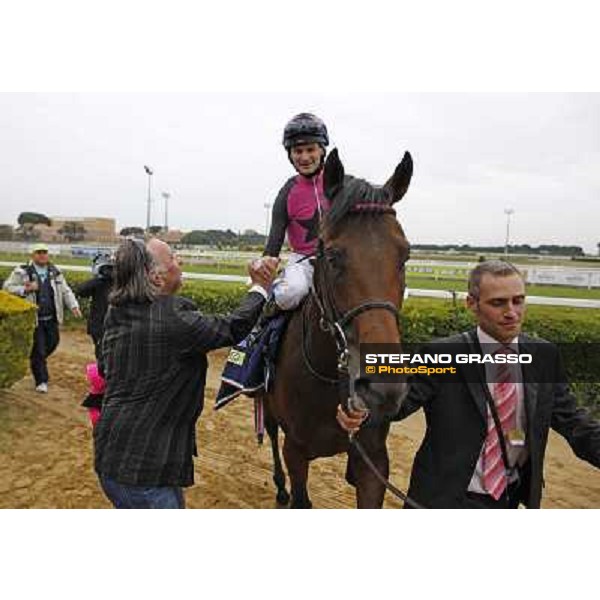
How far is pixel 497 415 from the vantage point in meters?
2.12

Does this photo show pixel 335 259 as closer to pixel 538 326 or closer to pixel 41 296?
pixel 538 326

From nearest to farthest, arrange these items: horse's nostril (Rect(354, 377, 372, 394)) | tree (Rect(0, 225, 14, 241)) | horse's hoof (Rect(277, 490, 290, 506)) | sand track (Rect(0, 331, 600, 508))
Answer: horse's nostril (Rect(354, 377, 372, 394))
sand track (Rect(0, 331, 600, 508))
horse's hoof (Rect(277, 490, 290, 506))
tree (Rect(0, 225, 14, 241))

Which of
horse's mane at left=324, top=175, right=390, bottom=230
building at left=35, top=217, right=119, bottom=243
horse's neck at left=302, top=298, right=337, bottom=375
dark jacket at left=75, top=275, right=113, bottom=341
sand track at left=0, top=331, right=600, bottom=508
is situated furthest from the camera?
building at left=35, top=217, right=119, bottom=243

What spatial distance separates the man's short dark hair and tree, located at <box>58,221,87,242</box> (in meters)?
16.5

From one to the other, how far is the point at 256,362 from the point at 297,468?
0.72 meters

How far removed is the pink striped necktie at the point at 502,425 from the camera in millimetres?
2127

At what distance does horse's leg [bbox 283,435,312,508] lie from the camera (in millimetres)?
3293

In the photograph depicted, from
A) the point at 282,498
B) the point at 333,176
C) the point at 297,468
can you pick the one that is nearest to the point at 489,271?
the point at 333,176

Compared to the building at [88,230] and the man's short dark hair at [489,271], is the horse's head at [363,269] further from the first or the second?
the building at [88,230]

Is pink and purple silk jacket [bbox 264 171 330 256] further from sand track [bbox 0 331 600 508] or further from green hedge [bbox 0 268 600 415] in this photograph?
green hedge [bbox 0 268 600 415]

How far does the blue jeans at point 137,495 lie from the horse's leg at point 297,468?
1.04 meters

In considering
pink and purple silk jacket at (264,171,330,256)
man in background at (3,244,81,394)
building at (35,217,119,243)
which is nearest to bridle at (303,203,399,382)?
pink and purple silk jacket at (264,171,330,256)

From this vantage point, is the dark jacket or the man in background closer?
the dark jacket

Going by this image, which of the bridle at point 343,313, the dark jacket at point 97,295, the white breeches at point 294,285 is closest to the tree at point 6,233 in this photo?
the dark jacket at point 97,295
